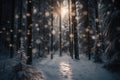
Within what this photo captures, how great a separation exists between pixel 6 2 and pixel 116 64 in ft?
74.1

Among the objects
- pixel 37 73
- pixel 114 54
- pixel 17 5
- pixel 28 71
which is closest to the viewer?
pixel 28 71

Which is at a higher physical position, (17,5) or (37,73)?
(17,5)

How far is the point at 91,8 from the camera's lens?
91.3ft

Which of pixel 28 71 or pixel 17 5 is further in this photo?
pixel 17 5

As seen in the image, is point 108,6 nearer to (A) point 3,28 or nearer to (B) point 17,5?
(A) point 3,28

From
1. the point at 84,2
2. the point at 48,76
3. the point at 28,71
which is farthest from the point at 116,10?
the point at 84,2

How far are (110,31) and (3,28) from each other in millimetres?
19773

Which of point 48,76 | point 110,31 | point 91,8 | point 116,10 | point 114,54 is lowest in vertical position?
point 48,76

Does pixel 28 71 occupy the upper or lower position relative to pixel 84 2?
lower

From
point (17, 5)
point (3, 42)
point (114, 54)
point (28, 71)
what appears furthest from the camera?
point (17, 5)

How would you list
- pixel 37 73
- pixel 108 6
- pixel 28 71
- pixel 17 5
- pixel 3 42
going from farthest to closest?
pixel 17 5 → pixel 3 42 → pixel 108 6 → pixel 37 73 → pixel 28 71

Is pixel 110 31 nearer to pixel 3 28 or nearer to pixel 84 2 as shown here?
pixel 84 2

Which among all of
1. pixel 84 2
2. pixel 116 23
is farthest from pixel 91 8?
pixel 116 23

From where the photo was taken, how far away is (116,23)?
1458cm
